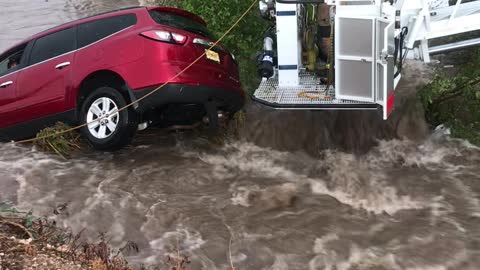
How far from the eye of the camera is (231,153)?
726cm

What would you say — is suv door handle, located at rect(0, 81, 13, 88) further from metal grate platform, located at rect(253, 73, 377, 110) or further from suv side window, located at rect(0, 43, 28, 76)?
metal grate platform, located at rect(253, 73, 377, 110)

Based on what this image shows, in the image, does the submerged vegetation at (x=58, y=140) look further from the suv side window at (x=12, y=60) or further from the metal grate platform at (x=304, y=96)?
the metal grate platform at (x=304, y=96)

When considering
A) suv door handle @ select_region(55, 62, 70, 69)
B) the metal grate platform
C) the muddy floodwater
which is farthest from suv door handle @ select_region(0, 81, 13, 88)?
the metal grate platform

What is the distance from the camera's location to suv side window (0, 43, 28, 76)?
753 cm

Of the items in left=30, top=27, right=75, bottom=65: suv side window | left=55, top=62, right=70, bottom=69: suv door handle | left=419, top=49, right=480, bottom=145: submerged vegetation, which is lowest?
left=419, top=49, right=480, bottom=145: submerged vegetation

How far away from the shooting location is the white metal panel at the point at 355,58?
5.51 meters

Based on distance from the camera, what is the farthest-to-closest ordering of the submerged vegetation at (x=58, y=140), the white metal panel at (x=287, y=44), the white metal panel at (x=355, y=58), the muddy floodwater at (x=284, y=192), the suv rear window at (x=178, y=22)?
the submerged vegetation at (x=58, y=140) → the suv rear window at (x=178, y=22) → the white metal panel at (x=287, y=44) → the white metal panel at (x=355, y=58) → the muddy floodwater at (x=284, y=192)

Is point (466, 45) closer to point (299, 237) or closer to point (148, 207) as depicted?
point (299, 237)

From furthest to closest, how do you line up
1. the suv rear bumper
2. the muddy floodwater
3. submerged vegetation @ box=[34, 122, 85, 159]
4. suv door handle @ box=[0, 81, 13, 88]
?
suv door handle @ box=[0, 81, 13, 88] → submerged vegetation @ box=[34, 122, 85, 159] → the suv rear bumper → the muddy floodwater

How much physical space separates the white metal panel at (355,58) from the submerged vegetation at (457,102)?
5.47 ft

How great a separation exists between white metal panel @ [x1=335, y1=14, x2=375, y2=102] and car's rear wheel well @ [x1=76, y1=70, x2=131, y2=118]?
8.03 feet

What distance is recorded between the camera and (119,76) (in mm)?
6395

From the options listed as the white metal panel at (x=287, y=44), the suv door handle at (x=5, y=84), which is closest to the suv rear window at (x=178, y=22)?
the white metal panel at (x=287, y=44)

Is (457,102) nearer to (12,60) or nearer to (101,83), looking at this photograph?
(101,83)
